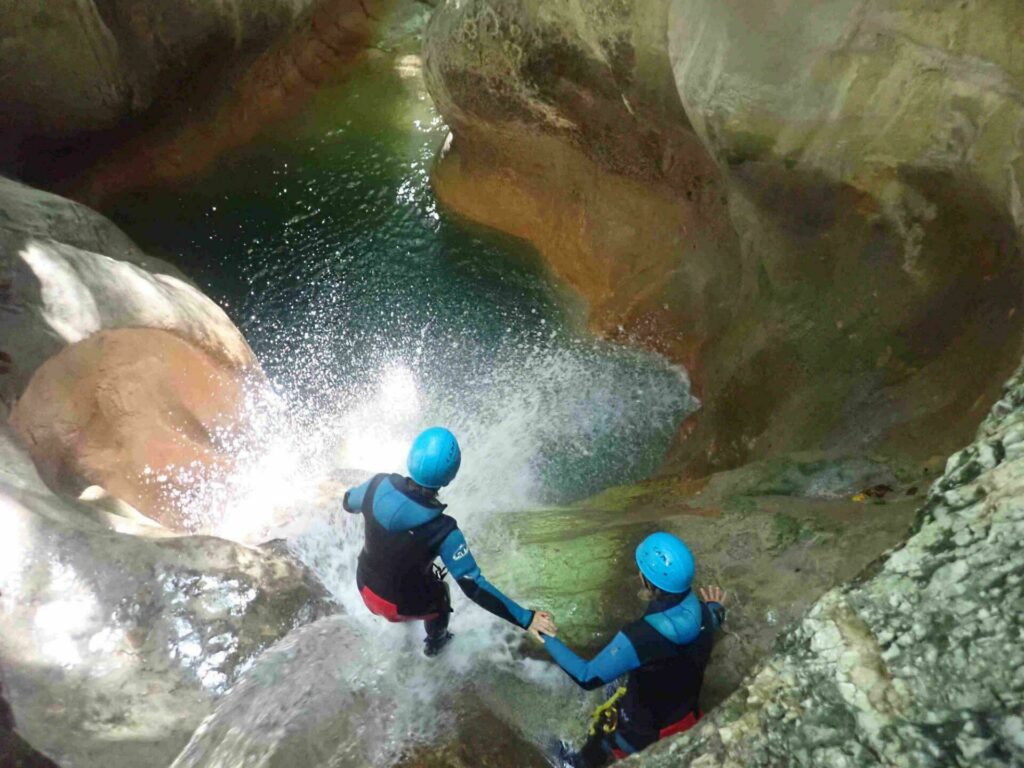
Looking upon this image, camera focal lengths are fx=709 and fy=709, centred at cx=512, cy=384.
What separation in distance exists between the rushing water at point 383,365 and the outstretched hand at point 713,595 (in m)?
0.84

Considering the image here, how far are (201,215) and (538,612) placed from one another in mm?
8507

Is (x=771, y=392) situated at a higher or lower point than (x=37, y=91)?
higher

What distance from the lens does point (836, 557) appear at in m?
3.18

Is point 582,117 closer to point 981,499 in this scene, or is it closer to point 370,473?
point 370,473

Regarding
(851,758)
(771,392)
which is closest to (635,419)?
(771,392)

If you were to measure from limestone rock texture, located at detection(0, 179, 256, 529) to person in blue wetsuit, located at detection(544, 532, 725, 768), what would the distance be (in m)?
3.75

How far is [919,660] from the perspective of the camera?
1.65 meters

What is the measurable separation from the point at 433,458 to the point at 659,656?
1.37m

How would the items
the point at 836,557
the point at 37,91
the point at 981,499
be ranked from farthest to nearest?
the point at 37,91 < the point at 836,557 < the point at 981,499

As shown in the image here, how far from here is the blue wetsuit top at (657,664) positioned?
2.83m

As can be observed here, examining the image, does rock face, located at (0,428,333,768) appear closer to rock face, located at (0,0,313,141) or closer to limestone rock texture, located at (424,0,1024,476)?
limestone rock texture, located at (424,0,1024,476)

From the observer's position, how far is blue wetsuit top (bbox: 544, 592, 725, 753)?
9.30ft

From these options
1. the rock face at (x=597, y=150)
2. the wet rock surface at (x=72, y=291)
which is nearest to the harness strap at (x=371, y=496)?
the wet rock surface at (x=72, y=291)

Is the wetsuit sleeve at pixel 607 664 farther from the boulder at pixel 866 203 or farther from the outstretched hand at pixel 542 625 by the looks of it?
the boulder at pixel 866 203
